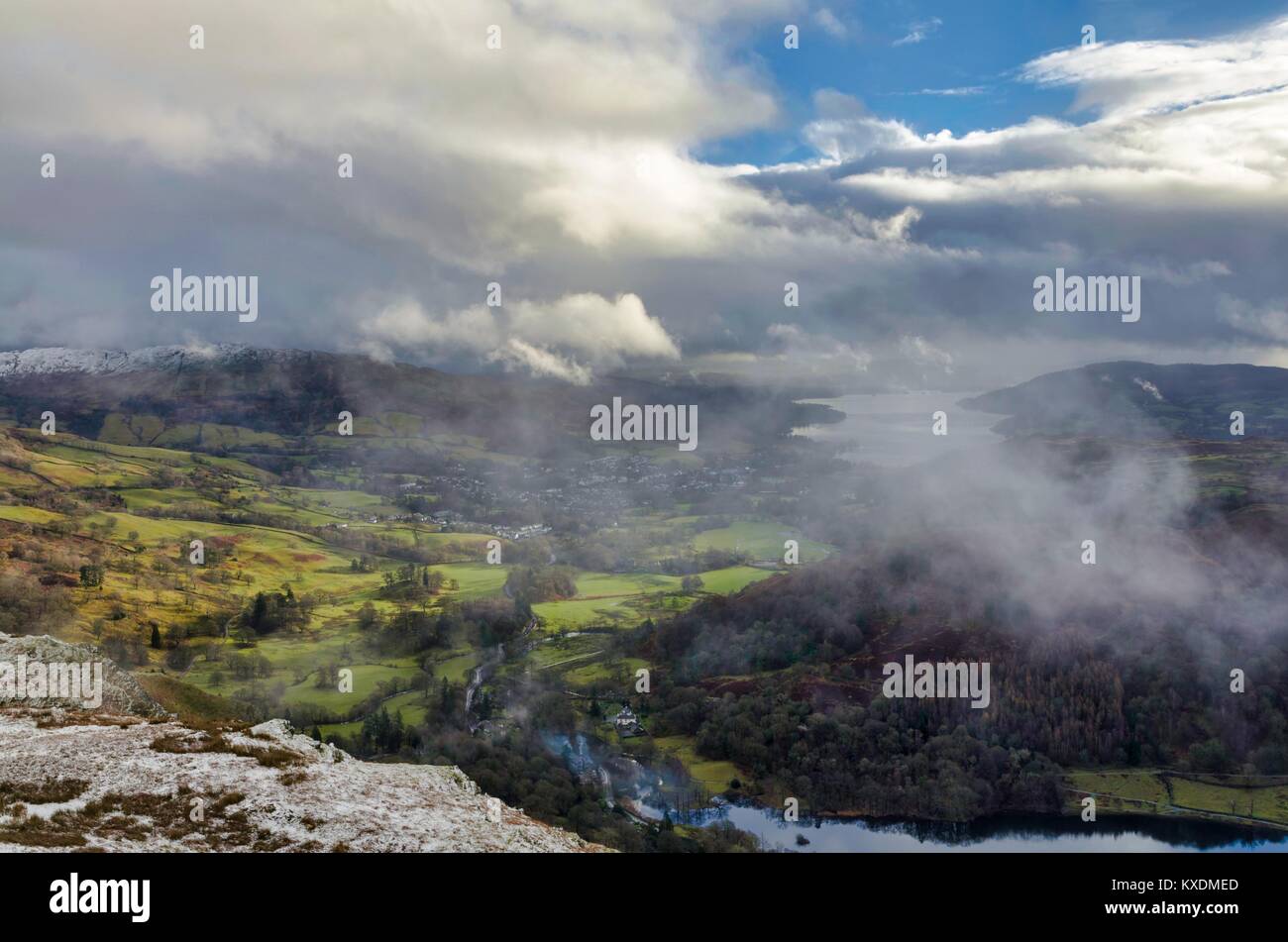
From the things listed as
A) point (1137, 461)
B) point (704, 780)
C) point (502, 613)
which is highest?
point (1137, 461)

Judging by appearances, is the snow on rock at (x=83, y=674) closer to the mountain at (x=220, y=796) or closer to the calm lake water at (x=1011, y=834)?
the mountain at (x=220, y=796)

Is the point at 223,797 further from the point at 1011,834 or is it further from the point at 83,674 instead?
the point at 1011,834

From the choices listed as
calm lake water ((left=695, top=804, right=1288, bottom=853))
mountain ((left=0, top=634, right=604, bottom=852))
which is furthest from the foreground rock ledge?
calm lake water ((left=695, top=804, right=1288, bottom=853))

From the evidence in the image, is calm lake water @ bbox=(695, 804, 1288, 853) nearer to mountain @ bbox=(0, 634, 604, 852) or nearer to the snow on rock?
mountain @ bbox=(0, 634, 604, 852)

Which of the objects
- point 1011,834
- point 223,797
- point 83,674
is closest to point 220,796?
point 223,797

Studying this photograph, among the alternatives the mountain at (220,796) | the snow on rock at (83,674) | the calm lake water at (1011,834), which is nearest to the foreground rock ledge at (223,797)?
the mountain at (220,796)
